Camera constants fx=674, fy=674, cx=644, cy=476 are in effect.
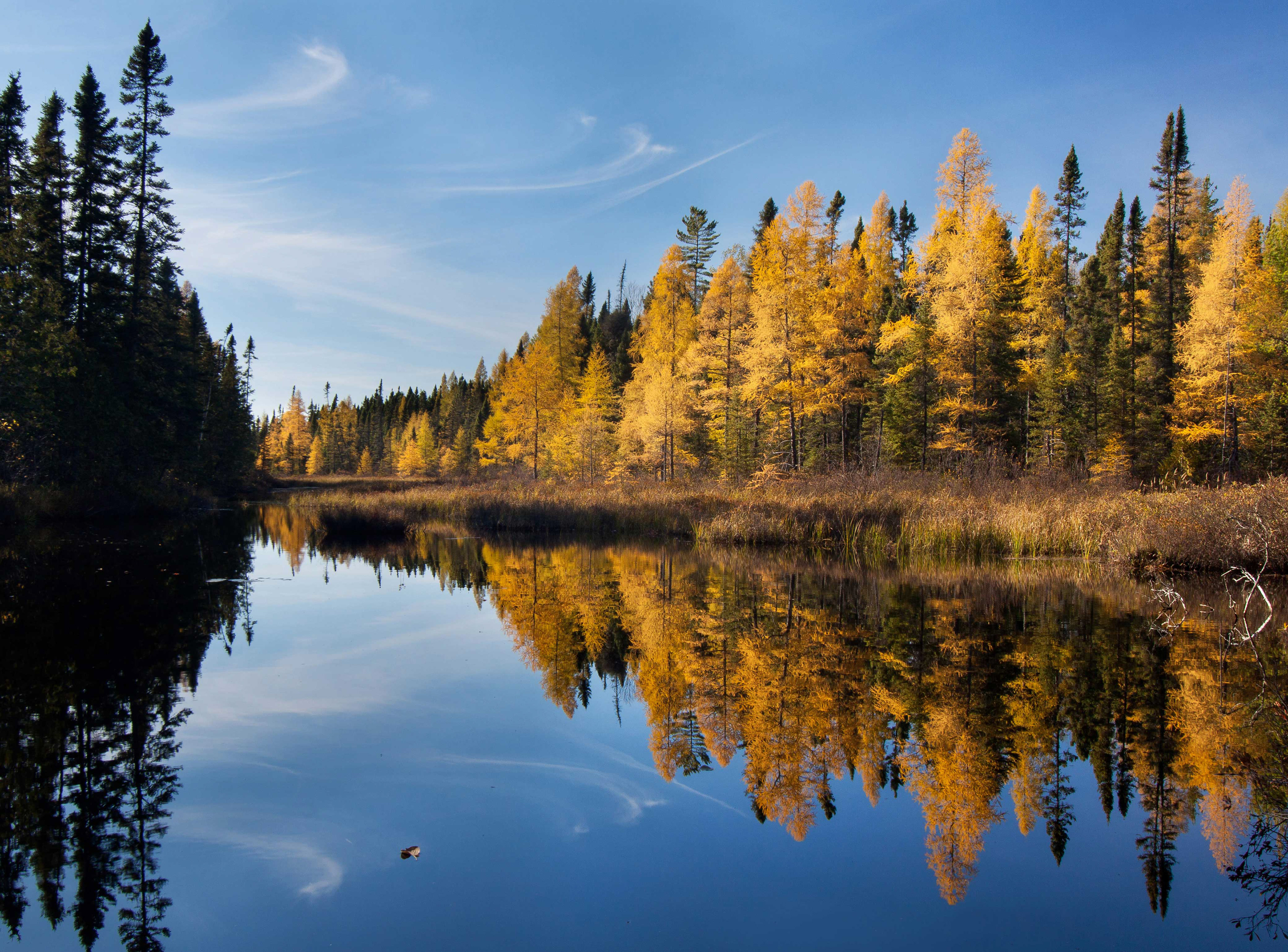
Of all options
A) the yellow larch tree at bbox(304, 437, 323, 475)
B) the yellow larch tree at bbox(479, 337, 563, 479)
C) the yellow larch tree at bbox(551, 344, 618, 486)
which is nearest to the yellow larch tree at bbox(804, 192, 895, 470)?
the yellow larch tree at bbox(551, 344, 618, 486)

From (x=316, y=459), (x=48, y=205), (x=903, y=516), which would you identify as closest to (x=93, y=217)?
(x=48, y=205)

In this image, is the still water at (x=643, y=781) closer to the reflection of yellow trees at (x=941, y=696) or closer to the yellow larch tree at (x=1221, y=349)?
the reflection of yellow trees at (x=941, y=696)

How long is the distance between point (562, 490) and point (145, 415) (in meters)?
15.8

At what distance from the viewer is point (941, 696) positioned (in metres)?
5.77

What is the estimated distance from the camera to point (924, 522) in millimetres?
15688

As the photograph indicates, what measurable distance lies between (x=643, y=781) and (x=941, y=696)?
282 cm

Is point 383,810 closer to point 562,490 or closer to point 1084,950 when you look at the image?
point 1084,950

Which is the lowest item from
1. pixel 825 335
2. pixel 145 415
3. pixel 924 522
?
pixel 924 522

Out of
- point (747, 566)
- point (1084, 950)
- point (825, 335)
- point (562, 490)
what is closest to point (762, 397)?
point (825, 335)

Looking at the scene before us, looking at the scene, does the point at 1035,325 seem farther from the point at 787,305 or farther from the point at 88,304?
the point at 88,304

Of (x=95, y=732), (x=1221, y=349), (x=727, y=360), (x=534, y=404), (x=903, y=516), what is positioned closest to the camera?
(x=95, y=732)

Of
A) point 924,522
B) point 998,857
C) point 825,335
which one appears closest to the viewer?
point 998,857

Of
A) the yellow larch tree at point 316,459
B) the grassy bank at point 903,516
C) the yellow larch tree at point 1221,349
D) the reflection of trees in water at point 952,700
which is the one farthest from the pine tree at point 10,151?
the yellow larch tree at point 316,459

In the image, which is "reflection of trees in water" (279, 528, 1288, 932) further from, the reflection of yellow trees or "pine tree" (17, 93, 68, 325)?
"pine tree" (17, 93, 68, 325)
